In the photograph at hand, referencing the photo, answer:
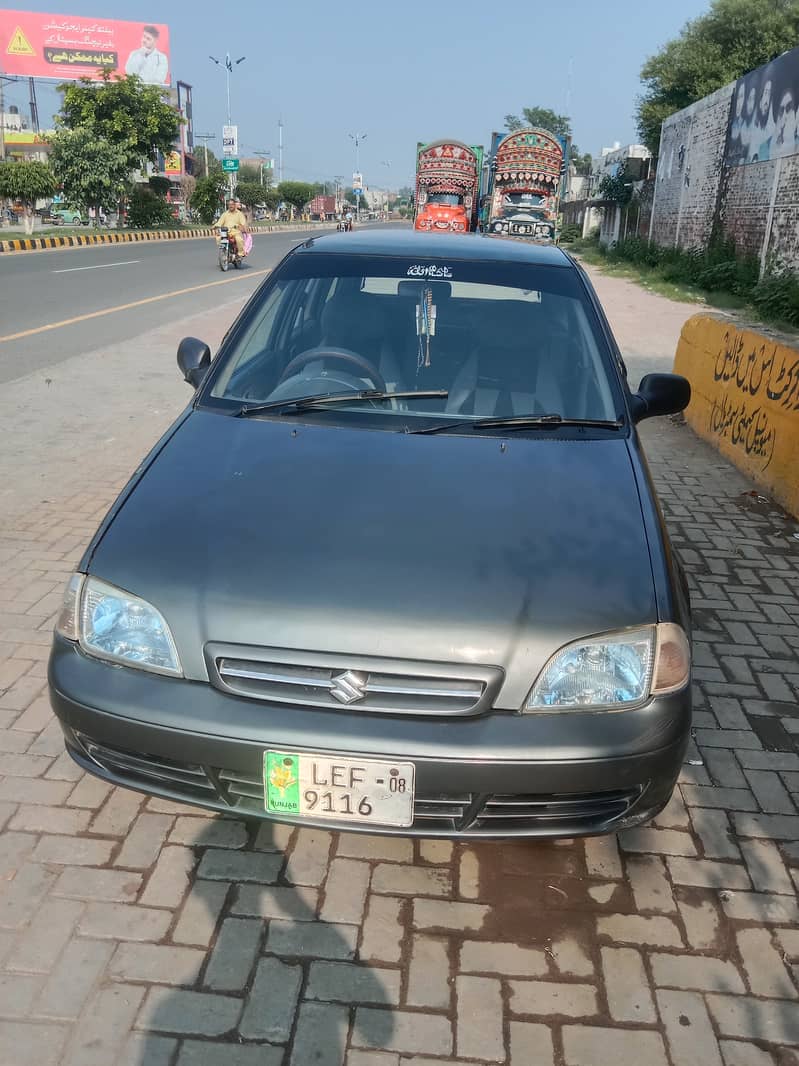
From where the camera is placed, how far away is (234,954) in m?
2.24

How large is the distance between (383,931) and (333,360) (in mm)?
2071

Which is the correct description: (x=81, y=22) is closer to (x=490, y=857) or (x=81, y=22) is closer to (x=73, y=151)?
(x=73, y=151)

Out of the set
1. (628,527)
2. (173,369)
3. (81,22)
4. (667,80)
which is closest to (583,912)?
(628,527)

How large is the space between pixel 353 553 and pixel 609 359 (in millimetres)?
1589

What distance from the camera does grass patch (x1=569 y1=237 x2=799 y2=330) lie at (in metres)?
14.8

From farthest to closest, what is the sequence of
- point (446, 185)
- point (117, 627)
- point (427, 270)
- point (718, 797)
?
1. point (446, 185)
2. point (427, 270)
3. point (718, 797)
4. point (117, 627)

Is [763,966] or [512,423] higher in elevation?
[512,423]

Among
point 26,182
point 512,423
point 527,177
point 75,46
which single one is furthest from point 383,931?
point 75,46

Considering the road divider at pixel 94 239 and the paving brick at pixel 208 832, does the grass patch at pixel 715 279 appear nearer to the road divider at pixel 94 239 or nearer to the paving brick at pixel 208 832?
the paving brick at pixel 208 832

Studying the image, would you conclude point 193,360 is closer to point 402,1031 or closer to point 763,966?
point 402,1031

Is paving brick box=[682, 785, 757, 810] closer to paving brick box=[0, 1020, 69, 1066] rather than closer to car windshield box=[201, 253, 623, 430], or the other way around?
car windshield box=[201, 253, 623, 430]

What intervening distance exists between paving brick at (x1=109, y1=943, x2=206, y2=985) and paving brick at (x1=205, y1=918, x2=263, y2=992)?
0.04 metres

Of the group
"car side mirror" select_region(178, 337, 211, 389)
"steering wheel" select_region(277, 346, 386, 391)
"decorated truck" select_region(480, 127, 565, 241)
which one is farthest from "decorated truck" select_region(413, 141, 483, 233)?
"steering wheel" select_region(277, 346, 386, 391)

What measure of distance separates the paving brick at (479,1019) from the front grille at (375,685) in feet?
2.29
